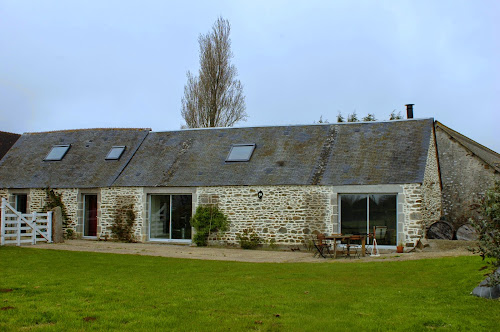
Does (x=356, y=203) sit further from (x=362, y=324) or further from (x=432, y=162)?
(x=362, y=324)

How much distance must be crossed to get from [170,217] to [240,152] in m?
3.60

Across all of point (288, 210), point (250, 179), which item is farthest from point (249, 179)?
point (288, 210)

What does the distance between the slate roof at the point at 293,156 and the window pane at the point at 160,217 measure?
2.46ft

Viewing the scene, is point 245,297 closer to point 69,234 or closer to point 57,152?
point 69,234

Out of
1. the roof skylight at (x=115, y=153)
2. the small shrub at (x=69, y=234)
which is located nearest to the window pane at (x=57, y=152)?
the roof skylight at (x=115, y=153)

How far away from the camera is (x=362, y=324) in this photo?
6.33 m

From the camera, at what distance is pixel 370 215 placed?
54.1ft

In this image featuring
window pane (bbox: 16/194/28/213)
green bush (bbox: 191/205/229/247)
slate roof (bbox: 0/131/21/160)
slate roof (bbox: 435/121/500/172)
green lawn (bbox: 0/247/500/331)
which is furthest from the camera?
slate roof (bbox: 0/131/21/160)

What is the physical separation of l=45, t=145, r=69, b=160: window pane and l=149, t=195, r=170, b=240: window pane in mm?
5768

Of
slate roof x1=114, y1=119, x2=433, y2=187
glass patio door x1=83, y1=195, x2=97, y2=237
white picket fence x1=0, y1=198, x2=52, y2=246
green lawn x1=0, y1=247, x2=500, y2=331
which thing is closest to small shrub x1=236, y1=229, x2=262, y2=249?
slate roof x1=114, y1=119, x2=433, y2=187

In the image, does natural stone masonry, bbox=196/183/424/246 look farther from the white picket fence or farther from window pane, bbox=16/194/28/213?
window pane, bbox=16/194/28/213

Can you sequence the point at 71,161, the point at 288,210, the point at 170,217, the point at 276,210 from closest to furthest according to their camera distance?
the point at 288,210 < the point at 276,210 < the point at 170,217 < the point at 71,161

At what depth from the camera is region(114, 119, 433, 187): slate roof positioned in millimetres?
16967

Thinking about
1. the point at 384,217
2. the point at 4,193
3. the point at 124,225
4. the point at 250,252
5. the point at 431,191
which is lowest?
the point at 250,252
